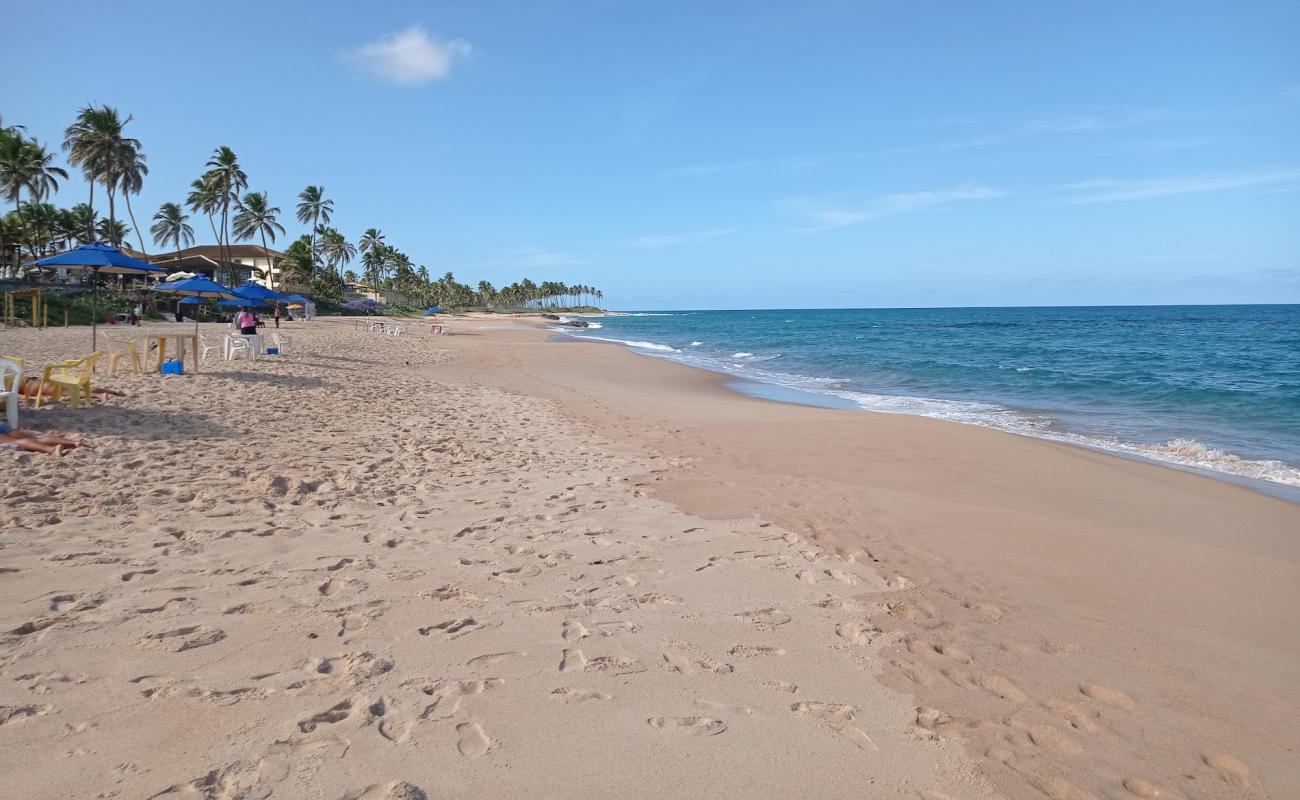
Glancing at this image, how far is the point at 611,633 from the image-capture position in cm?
357

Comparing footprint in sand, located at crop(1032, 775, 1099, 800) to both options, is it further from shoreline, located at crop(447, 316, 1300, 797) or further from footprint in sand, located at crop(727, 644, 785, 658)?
footprint in sand, located at crop(727, 644, 785, 658)

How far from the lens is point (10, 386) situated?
7.79m

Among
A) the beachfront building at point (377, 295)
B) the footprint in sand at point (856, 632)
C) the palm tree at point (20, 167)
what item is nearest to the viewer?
the footprint in sand at point (856, 632)

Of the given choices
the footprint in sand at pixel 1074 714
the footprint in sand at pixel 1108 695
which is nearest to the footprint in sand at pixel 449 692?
the footprint in sand at pixel 1074 714

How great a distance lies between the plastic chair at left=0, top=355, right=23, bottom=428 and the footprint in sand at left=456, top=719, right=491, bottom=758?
21.9ft

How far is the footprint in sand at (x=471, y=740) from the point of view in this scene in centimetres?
256

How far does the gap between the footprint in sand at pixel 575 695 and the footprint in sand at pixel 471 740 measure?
356 mm

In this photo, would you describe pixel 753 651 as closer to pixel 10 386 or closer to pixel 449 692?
pixel 449 692

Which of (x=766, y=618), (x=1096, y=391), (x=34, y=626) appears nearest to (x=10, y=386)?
(x=34, y=626)

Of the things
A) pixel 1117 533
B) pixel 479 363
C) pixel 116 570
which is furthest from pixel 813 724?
pixel 479 363

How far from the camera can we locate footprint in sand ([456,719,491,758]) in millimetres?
2557

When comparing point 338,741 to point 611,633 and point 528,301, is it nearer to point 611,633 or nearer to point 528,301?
point 611,633

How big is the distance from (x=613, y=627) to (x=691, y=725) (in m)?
0.91

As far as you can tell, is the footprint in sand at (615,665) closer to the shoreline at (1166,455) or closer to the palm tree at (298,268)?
the shoreline at (1166,455)
